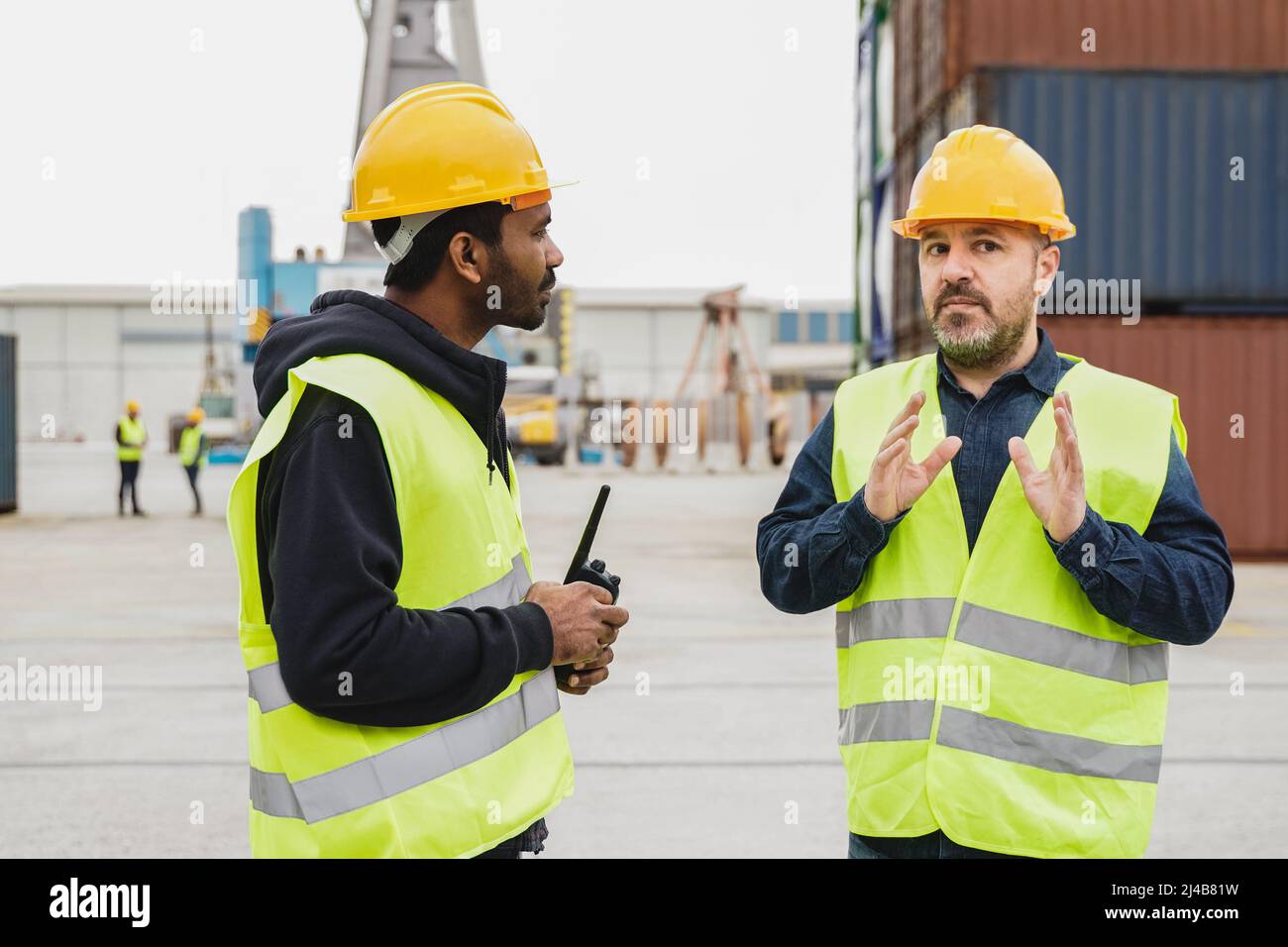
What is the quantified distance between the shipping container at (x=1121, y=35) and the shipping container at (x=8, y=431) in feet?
48.2

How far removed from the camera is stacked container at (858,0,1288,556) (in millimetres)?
14836

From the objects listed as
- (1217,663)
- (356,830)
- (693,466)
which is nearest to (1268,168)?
(1217,663)

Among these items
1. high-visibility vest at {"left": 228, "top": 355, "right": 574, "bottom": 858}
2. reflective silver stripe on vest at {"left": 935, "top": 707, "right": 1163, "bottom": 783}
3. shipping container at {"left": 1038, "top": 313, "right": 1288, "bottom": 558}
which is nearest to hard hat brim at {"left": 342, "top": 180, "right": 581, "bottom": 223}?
high-visibility vest at {"left": 228, "top": 355, "right": 574, "bottom": 858}

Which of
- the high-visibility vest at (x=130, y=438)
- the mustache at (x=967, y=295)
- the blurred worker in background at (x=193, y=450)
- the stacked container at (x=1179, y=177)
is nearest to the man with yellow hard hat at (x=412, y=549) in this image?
the mustache at (x=967, y=295)

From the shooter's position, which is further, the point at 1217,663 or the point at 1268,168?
the point at 1268,168

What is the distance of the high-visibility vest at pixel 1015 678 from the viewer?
239cm

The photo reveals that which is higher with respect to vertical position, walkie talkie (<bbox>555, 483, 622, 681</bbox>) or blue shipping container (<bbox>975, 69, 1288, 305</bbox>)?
blue shipping container (<bbox>975, 69, 1288, 305</bbox>)

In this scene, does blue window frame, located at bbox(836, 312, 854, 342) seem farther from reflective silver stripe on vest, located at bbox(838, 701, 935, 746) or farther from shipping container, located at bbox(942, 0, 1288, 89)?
reflective silver stripe on vest, located at bbox(838, 701, 935, 746)

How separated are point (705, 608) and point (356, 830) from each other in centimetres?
925

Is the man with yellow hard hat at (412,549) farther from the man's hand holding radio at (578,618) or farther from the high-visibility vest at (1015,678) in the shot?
the high-visibility vest at (1015,678)

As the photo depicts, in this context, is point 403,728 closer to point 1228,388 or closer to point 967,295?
point 967,295

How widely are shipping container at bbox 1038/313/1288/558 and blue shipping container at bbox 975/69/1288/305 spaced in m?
0.46

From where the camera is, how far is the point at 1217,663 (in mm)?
8766

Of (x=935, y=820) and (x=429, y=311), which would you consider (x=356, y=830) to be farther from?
(x=935, y=820)
